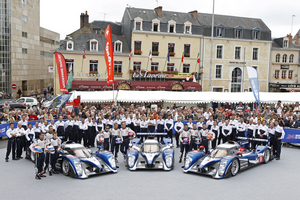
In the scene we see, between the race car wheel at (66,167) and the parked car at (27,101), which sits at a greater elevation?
the parked car at (27,101)

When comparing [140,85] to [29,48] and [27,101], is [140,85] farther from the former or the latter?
[29,48]

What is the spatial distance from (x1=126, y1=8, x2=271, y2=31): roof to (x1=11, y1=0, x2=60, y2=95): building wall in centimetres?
2283

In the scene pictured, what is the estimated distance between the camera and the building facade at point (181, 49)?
36.0 m

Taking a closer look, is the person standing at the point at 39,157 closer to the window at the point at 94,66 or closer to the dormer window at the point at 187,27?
the window at the point at 94,66

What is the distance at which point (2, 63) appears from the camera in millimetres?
46969

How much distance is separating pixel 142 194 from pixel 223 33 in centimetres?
3385

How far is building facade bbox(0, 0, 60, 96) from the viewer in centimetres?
4656

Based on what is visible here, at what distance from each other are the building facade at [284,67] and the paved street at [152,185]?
32472 mm

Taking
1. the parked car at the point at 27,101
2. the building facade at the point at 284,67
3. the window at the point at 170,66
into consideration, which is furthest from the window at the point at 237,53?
the parked car at the point at 27,101

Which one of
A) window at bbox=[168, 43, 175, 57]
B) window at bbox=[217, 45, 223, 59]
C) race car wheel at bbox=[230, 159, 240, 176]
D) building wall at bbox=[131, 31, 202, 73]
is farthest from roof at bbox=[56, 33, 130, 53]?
race car wheel at bbox=[230, 159, 240, 176]

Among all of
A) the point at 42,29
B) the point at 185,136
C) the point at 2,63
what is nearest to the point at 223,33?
the point at 185,136

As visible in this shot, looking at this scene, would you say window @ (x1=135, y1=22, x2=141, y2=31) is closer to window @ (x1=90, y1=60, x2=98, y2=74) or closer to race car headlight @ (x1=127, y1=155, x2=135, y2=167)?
window @ (x1=90, y1=60, x2=98, y2=74)

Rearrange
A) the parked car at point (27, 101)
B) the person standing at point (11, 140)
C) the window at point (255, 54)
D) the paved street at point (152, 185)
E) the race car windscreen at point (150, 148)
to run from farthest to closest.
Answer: the window at point (255, 54) < the parked car at point (27, 101) < the person standing at point (11, 140) < the race car windscreen at point (150, 148) < the paved street at point (152, 185)

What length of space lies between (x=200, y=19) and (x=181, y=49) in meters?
5.71
